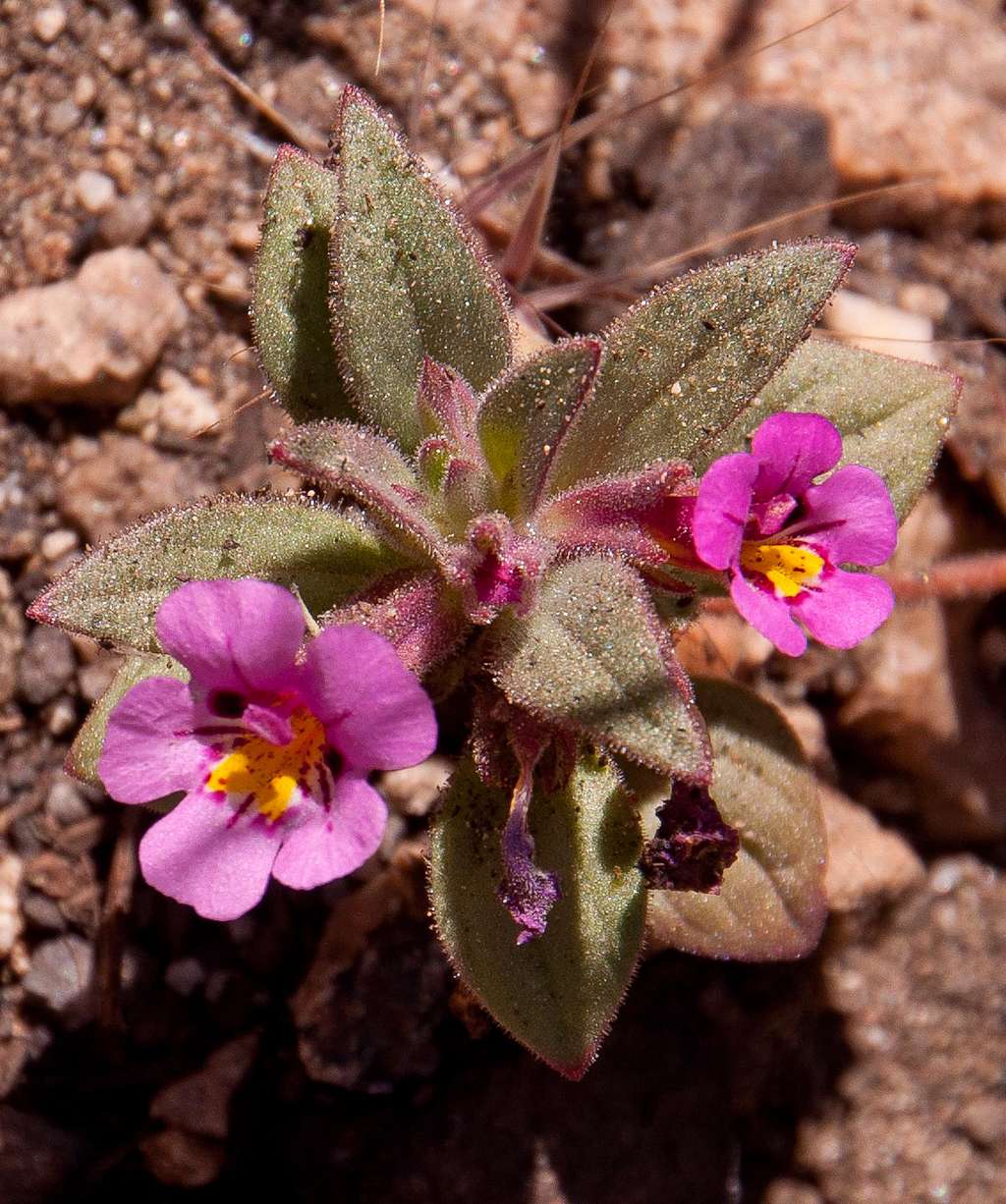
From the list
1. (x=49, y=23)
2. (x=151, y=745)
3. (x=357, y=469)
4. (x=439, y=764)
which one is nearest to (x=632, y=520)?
(x=357, y=469)

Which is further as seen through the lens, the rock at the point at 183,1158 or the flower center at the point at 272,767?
the rock at the point at 183,1158

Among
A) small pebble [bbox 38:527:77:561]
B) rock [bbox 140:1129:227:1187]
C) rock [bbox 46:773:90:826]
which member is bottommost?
rock [bbox 140:1129:227:1187]

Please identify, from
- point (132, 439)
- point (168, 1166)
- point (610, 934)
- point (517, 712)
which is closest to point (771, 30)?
point (132, 439)

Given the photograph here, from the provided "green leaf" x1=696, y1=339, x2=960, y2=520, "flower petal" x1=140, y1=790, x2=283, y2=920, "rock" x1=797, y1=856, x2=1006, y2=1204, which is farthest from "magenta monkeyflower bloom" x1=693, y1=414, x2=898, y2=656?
"rock" x1=797, y1=856, x2=1006, y2=1204

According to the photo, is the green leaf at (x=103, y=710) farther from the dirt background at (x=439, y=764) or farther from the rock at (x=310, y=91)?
the rock at (x=310, y=91)

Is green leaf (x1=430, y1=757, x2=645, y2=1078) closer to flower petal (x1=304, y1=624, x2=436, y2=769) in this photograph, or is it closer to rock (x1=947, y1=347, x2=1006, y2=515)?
flower petal (x1=304, y1=624, x2=436, y2=769)

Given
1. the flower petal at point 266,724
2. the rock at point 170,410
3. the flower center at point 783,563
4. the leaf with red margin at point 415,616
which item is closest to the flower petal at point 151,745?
the flower petal at point 266,724
